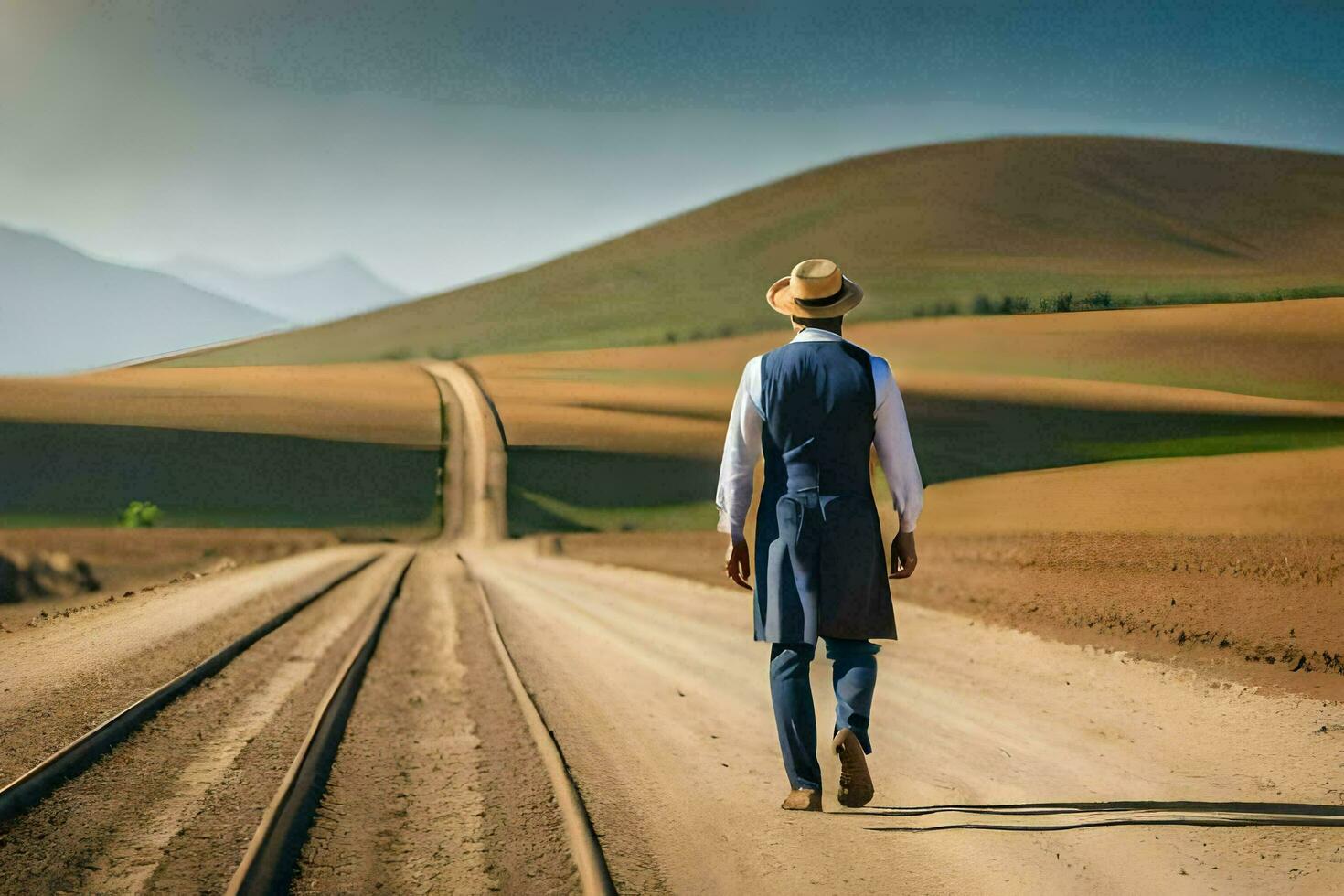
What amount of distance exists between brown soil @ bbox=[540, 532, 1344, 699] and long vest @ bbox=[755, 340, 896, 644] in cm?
682

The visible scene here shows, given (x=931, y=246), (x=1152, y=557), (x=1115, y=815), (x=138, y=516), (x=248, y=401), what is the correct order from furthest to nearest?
1. (x=931, y=246)
2. (x=248, y=401)
3. (x=138, y=516)
4. (x=1152, y=557)
5. (x=1115, y=815)

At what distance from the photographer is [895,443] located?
5949 mm

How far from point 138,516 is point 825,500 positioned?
46.9m

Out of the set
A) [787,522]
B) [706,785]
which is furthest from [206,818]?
[787,522]

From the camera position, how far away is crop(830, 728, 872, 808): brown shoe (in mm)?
5996

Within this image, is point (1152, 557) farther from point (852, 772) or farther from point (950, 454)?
point (950, 454)

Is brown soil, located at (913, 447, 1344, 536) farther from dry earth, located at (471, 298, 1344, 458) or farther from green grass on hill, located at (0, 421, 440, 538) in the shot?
green grass on hill, located at (0, 421, 440, 538)

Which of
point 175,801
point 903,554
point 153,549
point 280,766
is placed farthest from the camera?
point 153,549

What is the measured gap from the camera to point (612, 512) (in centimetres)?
5016

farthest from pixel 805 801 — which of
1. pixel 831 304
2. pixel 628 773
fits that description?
pixel 831 304

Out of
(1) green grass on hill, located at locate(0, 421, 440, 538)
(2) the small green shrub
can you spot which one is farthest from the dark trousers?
(2) the small green shrub

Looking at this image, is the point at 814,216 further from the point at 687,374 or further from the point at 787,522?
the point at 787,522

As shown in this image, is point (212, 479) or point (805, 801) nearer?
point (805, 801)

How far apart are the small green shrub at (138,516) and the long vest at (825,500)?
150 feet
